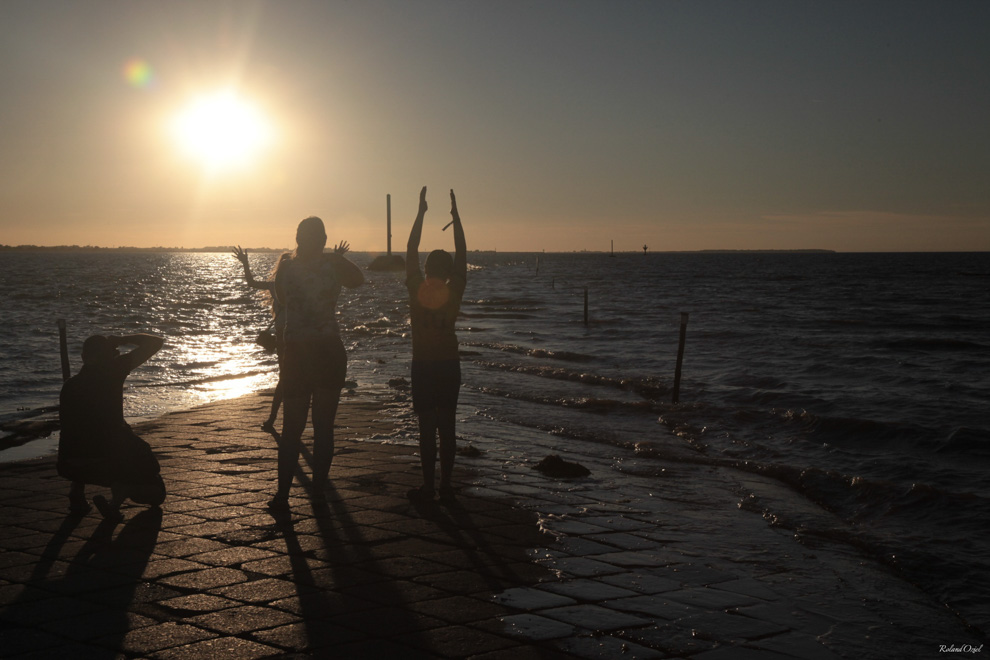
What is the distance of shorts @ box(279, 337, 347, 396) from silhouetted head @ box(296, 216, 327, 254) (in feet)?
2.21

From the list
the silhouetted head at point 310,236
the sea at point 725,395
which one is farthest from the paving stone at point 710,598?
the silhouetted head at point 310,236

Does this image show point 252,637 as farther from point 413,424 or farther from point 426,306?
point 413,424

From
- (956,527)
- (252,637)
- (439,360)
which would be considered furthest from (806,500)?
(252,637)

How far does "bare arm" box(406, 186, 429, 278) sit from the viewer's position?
590 centimetres

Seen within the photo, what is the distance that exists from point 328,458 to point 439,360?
3.90 ft

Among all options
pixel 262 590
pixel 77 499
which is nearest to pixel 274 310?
pixel 77 499

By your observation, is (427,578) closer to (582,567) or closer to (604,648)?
(582,567)

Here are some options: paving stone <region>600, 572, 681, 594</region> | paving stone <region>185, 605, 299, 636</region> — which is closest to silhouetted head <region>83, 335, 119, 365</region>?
paving stone <region>185, 605, 299, 636</region>

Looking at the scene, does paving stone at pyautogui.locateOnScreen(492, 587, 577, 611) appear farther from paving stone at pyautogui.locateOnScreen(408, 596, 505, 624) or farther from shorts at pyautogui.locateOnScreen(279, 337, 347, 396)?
shorts at pyautogui.locateOnScreen(279, 337, 347, 396)

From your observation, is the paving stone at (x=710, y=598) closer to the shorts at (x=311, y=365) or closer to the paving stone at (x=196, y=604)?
the paving stone at (x=196, y=604)

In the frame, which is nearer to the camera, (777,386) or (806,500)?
(806,500)

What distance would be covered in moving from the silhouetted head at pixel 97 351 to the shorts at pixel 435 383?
219 cm

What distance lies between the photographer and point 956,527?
7.49 meters

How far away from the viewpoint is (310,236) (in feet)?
19.3
